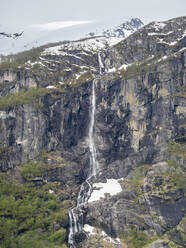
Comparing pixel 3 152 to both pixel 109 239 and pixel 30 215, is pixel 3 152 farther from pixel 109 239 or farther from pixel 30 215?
pixel 109 239

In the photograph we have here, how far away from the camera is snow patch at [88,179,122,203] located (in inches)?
3022

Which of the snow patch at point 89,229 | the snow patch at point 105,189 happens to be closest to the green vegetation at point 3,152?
the snow patch at point 105,189

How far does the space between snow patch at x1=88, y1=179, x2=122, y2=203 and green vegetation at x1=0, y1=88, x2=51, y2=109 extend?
99.9 feet

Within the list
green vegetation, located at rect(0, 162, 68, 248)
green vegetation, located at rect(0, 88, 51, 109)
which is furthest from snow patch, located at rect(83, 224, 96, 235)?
green vegetation, located at rect(0, 88, 51, 109)

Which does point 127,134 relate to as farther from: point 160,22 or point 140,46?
point 160,22

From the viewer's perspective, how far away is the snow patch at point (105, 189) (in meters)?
76.8

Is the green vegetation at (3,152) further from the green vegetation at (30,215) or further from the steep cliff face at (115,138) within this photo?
the green vegetation at (30,215)

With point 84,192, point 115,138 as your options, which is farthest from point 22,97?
point 84,192

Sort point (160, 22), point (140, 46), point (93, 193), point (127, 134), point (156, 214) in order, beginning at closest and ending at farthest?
point (156, 214) → point (93, 193) → point (127, 134) → point (140, 46) → point (160, 22)

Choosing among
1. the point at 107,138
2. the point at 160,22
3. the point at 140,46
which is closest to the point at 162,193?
the point at 107,138

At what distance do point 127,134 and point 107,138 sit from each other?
6151 mm

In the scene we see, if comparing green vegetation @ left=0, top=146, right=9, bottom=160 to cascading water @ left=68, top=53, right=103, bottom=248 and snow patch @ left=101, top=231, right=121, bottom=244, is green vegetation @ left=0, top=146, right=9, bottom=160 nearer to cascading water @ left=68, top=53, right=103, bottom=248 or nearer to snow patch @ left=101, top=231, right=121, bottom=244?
cascading water @ left=68, top=53, right=103, bottom=248

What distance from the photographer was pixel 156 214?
71.3 meters

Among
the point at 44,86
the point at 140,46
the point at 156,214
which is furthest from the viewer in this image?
the point at 140,46
